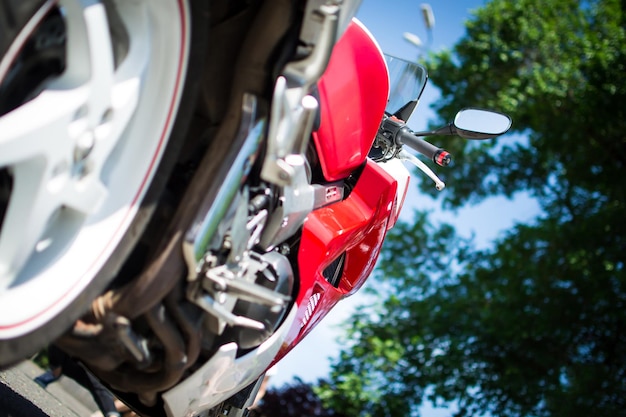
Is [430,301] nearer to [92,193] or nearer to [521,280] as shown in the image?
[521,280]

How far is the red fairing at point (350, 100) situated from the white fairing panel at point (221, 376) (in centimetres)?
51

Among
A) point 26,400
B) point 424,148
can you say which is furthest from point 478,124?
point 26,400

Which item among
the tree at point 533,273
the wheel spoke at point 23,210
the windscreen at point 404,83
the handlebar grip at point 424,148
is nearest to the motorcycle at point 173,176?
the wheel spoke at point 23,210

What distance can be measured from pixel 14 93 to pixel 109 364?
2.35 feet

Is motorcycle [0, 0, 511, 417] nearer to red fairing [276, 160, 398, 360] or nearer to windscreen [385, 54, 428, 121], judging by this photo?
red fairing [276, 160, 398, 360]

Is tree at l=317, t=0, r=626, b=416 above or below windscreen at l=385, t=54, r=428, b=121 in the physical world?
below

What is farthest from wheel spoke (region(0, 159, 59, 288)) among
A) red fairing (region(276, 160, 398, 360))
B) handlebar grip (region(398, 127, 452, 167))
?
handlebar grip (region(398, 127, 452, 167))

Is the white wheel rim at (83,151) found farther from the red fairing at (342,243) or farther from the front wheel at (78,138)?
the red fairing at (342,243)

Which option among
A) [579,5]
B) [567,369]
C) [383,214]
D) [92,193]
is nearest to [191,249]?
[92,193]

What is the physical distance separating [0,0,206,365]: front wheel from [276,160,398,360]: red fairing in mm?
705

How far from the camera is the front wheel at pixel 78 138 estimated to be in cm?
148

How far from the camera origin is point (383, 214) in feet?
8.89

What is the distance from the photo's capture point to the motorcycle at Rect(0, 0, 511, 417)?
152cm

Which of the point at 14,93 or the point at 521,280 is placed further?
the point at 521,280
